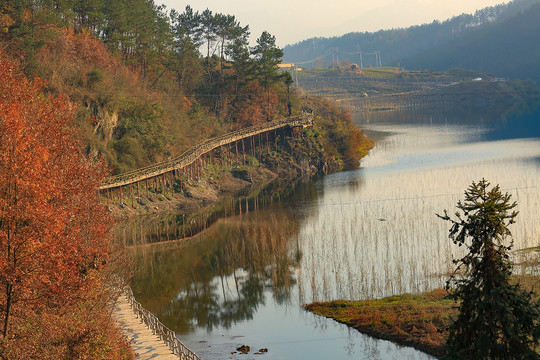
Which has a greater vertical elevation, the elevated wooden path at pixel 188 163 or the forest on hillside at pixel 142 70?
the forest on hillside at pixel 142 70

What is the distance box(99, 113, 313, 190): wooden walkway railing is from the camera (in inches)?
2557

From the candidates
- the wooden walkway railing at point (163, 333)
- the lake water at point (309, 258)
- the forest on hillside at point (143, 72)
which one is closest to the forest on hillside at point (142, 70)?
the forest on hillside at point (143, 72)

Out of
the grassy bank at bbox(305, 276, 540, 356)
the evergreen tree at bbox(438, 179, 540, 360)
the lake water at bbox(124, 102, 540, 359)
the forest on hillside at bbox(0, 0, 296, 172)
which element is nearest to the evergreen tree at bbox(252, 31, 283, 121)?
the forest on hillside at bbox(0, 0, 296, 172)

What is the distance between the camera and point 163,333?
31.7 meters

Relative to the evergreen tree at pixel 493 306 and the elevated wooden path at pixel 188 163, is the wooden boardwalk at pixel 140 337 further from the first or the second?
the elevated wooden path at pixel 188 163

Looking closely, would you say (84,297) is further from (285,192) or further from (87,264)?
(285,192)

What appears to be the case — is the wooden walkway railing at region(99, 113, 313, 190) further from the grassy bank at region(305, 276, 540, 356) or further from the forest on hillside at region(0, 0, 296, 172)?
the grassy bank at region(305, 276, 540, 356)

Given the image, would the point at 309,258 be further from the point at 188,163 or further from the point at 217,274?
the point at 188,163

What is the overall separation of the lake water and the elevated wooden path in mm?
5844

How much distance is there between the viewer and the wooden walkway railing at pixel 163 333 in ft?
94.6

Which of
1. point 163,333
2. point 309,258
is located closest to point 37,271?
point 163,333

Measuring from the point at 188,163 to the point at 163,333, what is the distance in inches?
1767

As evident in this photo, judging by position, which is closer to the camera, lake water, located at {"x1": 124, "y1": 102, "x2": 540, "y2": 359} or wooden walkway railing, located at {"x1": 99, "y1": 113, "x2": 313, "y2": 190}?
lake water, located at {"x1": 124, "y1": 102, "x2": 540, "y2": 359}

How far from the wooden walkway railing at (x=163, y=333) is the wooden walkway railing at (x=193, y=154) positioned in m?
25.7
